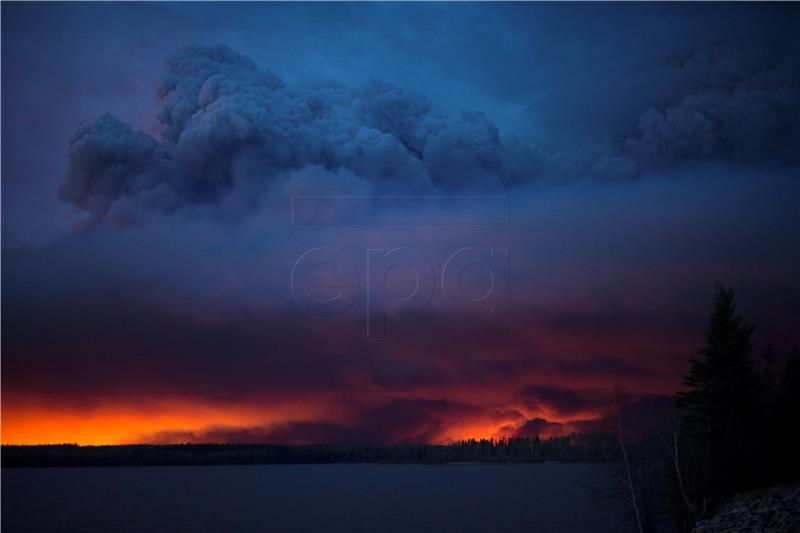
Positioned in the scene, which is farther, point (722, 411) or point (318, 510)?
point (318, 510)

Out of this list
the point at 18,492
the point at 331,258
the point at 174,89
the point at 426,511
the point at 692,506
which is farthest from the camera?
the point at 18,492

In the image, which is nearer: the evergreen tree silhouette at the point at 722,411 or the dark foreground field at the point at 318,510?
the evergreen tree silhouette at the point at 722,411

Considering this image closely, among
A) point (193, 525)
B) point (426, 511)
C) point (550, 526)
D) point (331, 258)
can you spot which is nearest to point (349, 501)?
point (426, 511)

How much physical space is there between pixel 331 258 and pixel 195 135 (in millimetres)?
6216

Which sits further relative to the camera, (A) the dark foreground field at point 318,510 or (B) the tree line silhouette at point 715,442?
(A) the dark foreground field at point 318,510

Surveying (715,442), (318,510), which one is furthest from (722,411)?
(318,510)

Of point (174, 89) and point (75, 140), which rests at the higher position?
point (174, 89)

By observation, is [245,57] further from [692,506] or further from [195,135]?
[692,506]

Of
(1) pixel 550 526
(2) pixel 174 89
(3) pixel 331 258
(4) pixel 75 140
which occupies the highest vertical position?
(2) pixel 174 89

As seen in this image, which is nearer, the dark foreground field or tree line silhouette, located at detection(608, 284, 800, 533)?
tree line silhouette, located at detection(608, 284, 800, 533)

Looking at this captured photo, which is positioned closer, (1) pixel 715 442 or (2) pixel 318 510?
(1) pixel 715 442

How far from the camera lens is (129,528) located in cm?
2923

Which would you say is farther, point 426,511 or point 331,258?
point 426,511

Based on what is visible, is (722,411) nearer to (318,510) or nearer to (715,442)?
(715,442)
